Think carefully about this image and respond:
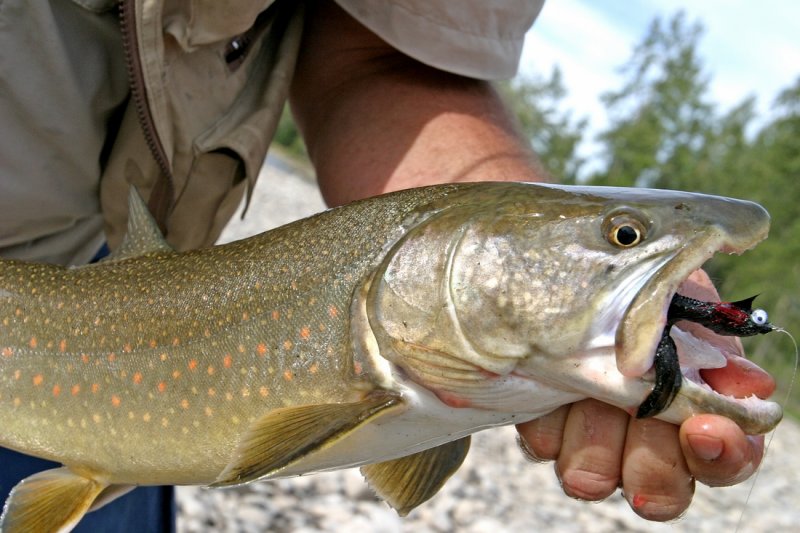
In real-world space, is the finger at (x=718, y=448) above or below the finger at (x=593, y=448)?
above

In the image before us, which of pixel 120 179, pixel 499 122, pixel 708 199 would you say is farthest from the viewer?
pixel 499 122

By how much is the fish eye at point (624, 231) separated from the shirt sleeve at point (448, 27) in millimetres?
1198

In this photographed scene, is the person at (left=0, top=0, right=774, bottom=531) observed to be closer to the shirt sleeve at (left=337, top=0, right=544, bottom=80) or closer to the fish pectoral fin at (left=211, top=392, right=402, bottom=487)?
the shirt sleeve at (left=337, top=0, right=544, bottom=80)

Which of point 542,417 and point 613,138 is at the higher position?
point 542,417

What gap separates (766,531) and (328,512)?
16.5 feet

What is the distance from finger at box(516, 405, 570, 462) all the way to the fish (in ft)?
0.20

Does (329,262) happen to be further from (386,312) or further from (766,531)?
(766,531)

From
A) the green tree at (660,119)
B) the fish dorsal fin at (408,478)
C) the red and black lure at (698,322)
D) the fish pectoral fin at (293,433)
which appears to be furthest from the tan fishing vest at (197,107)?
the green tree at (660,119)

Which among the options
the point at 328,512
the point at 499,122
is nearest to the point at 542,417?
the point at 499,122

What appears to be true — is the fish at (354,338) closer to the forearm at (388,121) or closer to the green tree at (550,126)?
the forearm at (388,121)

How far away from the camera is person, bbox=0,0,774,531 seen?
185 centimetres

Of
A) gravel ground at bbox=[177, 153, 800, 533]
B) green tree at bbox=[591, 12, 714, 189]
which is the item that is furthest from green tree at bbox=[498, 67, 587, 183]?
gravel ground at bbox=[177, 153, 800, 533]

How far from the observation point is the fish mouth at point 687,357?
5.17 feet

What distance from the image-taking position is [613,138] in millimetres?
36312
